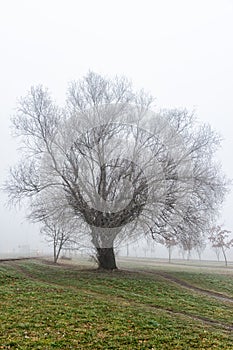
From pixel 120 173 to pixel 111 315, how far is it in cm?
1258

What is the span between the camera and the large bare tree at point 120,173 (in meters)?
22.0

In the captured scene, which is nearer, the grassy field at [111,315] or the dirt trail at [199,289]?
the grassy field at [111,315]

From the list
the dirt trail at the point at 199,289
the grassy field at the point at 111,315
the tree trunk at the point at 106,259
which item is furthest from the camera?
the tree trunk at the point at 106,259

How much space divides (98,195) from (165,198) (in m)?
4.61

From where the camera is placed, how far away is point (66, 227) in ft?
77.2

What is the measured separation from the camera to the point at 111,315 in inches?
422

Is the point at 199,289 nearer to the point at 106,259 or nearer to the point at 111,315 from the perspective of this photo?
the point at 106,259

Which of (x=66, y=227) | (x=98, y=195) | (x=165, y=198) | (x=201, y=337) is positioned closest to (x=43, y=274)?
(x=66, y=227)

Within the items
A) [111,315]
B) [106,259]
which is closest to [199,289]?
[106,259]

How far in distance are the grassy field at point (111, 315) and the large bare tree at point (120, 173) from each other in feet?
14.8

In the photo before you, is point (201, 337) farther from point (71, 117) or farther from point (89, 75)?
point (89, 75)

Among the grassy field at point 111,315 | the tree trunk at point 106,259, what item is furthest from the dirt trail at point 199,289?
the tree trunk at point 106,259

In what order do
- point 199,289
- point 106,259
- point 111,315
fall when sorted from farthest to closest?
point 106,259 < point 199,289 < point 111,315

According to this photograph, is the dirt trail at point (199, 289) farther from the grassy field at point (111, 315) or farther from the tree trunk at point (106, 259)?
the tree trunk at point (106, 259)
